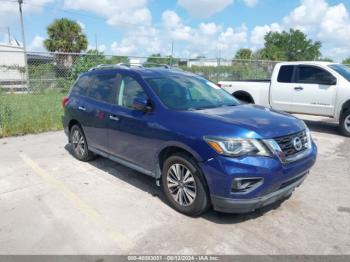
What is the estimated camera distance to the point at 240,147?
3.42 metres

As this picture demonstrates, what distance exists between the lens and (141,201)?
445 centimetres

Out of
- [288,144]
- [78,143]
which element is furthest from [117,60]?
[288,144]

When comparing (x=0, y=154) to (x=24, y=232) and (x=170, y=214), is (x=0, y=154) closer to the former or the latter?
(x=24, y=232)

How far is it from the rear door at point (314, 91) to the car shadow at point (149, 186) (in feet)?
17.0

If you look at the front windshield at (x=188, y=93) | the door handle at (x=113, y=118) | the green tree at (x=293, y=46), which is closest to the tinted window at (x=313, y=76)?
the front windshield at (x=188, y=93)

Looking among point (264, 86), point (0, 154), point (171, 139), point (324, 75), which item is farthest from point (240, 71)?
point (171, 139)

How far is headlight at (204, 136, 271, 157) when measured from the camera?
3408 millimetres

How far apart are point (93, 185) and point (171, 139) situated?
1.83m

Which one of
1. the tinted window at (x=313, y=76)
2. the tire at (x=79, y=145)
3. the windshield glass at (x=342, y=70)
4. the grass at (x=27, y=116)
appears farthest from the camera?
the grass at (x=27, y=116)

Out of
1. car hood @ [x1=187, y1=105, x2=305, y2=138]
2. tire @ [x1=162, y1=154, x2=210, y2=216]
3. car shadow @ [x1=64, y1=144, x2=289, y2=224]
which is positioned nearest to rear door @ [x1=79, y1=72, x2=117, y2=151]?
car shadow @ [x1=64, y1=144, x2=289, y2=224]

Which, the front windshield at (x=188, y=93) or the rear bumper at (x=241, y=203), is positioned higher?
the front windshield at (x=188, y=93)

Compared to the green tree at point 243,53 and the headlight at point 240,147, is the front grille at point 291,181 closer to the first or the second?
the headlight at point 240,147

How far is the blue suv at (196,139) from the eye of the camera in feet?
11.2

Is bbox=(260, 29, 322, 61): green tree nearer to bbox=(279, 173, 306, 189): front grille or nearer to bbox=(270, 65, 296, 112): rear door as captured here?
bbox=(270, 65, 296, 112): rear door
